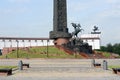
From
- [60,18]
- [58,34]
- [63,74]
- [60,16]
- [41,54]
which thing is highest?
[60,16]

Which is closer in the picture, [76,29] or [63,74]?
[63,74]

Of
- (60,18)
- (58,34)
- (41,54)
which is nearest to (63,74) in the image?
(41,54)

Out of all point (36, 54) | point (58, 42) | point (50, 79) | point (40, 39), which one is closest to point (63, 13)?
point (58, 42)

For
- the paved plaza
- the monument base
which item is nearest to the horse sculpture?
the monument base

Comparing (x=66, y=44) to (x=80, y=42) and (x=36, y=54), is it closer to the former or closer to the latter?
(x=80, y=42)

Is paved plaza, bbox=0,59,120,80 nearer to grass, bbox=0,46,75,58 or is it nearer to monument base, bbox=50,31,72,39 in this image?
grass, bbox=0,46,75,58

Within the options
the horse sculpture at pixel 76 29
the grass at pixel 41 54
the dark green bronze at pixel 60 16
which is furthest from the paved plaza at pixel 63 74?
the horse sculpture at pixel 76 29

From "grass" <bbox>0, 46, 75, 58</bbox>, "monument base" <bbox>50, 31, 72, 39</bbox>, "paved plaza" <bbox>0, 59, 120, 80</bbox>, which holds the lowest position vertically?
"paved plaza" <bbox>0, 59, 120, 80</bbox>

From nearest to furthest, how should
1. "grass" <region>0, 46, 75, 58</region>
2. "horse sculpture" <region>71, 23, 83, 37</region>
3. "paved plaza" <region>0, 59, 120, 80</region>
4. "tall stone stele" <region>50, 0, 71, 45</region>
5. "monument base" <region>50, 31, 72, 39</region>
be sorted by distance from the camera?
"paved plaza" <region>0, 59, 120, 80</region>
"grass" <region>0, 46, 75, 58</region>
"tall stone stele" <region>50, 0, 71, 45</region>
"monument base" <region>50, 31, 72, 39</region>
"horse sculpture" <region>71, 23, 83, 37</region>

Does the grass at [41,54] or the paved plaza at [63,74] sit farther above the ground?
the grass at [41,54]

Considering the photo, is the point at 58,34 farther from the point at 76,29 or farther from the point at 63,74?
the point at 63,74

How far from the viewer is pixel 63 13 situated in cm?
5631

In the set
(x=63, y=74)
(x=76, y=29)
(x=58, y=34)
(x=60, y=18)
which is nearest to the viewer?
(x=63, y=74)

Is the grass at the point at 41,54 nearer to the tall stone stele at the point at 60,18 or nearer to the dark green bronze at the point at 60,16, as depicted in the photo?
the tall stone stele at the point at 60,18
